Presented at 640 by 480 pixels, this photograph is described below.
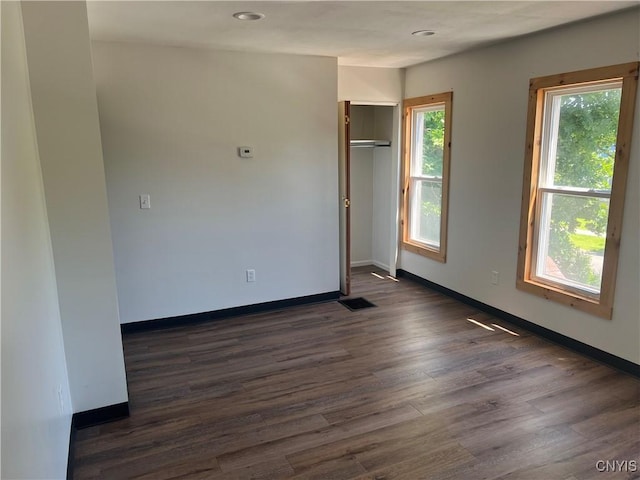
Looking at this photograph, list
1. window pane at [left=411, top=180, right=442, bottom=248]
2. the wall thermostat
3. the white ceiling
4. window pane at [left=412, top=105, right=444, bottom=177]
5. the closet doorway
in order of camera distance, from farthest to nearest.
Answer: the closet doorway
window pane at [left=411, top=180, right=442, bottom=248]
window pane at [left=412, top=105, right=444, bottom=177]
the wall thermostat
the white ceiling

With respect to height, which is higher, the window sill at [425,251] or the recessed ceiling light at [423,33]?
the recessed ceiling light at [423,33]

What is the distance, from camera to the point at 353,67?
491 centimetres

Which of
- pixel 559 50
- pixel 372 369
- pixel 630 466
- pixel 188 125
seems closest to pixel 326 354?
pixel 372 369

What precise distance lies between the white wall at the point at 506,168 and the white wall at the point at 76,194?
3199 mm

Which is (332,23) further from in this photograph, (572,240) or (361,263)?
(361,263)

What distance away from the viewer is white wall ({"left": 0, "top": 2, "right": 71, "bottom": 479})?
1.44 meters

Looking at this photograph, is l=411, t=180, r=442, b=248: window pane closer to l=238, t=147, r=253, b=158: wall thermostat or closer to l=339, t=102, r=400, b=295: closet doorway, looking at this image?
l=339, t=102, r=400, b=295: closet doorway

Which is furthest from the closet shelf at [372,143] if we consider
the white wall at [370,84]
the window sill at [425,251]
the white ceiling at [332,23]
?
the white ceiling at [332,23]

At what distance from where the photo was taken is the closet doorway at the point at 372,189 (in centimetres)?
536

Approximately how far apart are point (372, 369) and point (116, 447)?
173cm

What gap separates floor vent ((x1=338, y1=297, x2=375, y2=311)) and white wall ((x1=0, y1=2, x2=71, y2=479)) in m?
2.76

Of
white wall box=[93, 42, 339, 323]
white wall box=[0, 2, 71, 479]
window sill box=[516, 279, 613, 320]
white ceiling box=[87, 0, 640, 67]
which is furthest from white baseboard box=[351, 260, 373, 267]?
white wall box=[0, 2, 71, 479]

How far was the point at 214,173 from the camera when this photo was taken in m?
4.16

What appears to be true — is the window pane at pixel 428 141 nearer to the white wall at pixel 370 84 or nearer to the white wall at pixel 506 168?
the white wall at pixel 506 168
